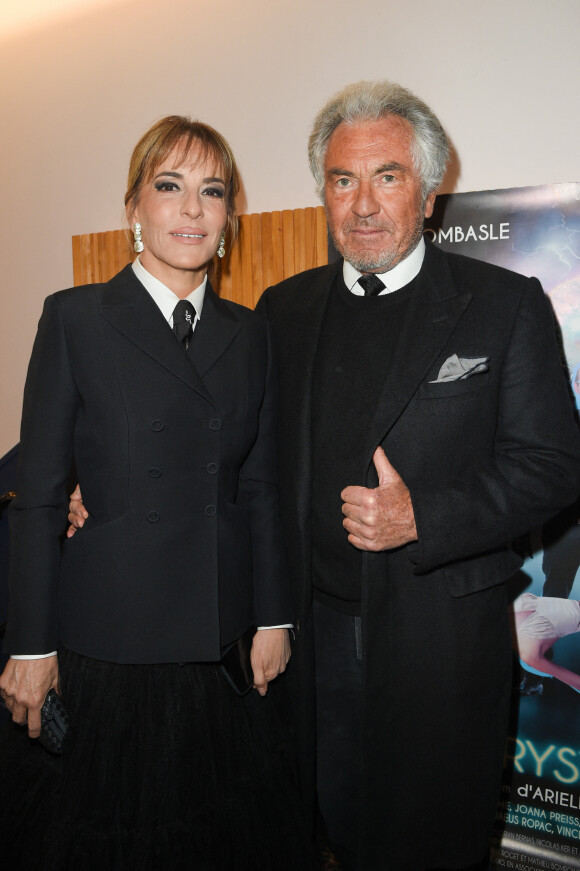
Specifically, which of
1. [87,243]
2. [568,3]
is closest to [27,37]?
[87,243]

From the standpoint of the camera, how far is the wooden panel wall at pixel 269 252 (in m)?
2.86

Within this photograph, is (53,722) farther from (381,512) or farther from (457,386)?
(457,386)

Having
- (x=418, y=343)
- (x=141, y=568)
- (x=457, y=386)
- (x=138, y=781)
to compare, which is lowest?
(x=138, y=781)

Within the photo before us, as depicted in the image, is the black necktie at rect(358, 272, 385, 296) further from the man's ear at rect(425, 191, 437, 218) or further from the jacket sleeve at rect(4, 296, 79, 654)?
the jacket sleeve at rect(4, 296, 79, 654)

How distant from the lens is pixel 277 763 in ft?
6.06

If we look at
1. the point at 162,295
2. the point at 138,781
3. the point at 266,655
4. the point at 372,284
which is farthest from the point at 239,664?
the point at 372,284

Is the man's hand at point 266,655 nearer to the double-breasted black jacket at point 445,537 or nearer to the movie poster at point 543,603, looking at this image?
the double-breasted black jacket at point 445,537

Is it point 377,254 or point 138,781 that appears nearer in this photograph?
point 138,781

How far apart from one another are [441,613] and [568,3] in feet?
6.85

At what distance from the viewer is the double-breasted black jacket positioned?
5.81 ft

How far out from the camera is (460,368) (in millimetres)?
1780

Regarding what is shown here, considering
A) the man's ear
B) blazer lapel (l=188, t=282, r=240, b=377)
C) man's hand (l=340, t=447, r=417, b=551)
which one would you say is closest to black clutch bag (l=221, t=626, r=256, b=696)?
man's hand (l=340, t=447, r=417, b=551)

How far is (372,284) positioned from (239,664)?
104 centimetres

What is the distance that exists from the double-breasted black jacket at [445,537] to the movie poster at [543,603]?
70cm
